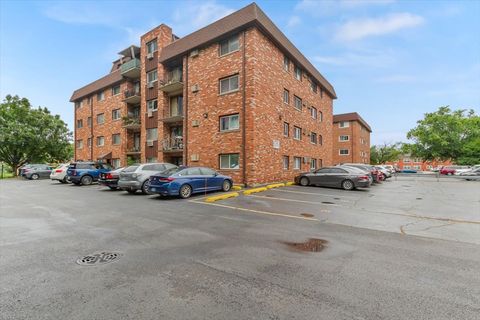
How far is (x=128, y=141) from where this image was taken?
80.2 ft

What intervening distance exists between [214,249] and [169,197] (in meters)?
7.38

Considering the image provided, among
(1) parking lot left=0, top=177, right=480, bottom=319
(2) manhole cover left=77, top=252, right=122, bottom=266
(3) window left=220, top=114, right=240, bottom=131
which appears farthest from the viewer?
(3) window left=220, top=114, right=240, bottom=131

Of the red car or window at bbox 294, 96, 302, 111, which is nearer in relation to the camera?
window at bbox 294, 96, 302, 111

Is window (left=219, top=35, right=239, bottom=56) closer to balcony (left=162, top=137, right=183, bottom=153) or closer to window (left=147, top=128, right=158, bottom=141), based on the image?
balcony (left=162, top=137, right=183, bottom=153)

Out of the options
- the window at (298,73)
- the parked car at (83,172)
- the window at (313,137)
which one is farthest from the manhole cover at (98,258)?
the window at (313,137)

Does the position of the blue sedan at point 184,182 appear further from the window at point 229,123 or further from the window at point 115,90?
the window at point 115,90

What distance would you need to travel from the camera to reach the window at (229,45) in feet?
52.6

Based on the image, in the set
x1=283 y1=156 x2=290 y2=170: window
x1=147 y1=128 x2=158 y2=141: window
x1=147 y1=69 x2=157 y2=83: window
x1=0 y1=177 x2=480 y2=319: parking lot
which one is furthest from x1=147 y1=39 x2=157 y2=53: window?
x1=0 y1=177 x2=480 y2=319: parking lot

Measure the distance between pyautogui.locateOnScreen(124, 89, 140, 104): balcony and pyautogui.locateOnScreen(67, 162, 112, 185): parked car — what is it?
26.9 ft

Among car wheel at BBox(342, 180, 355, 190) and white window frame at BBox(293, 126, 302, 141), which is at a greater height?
white window frame at BBox(293, 126, 302, 141)

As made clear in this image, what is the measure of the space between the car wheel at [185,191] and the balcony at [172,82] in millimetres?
10563

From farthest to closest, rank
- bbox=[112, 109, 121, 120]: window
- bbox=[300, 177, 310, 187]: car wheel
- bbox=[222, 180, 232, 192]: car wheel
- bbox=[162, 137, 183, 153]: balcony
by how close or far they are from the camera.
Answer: bbox=[112, 109, 121, 120]: window → bbox=[162, 137, 183, 153]: balcony → bbox=[300, 177, 310, 187]: car wheel → bbox=[222, 180, 232, 192]: car wheel

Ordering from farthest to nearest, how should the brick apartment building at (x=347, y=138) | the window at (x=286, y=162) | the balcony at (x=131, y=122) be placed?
the brick apartment building at (x=347, y=138), the balcony at (x=131, y=122), the window at (x=286, y=162)

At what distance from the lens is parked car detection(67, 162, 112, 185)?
17.1 metres
